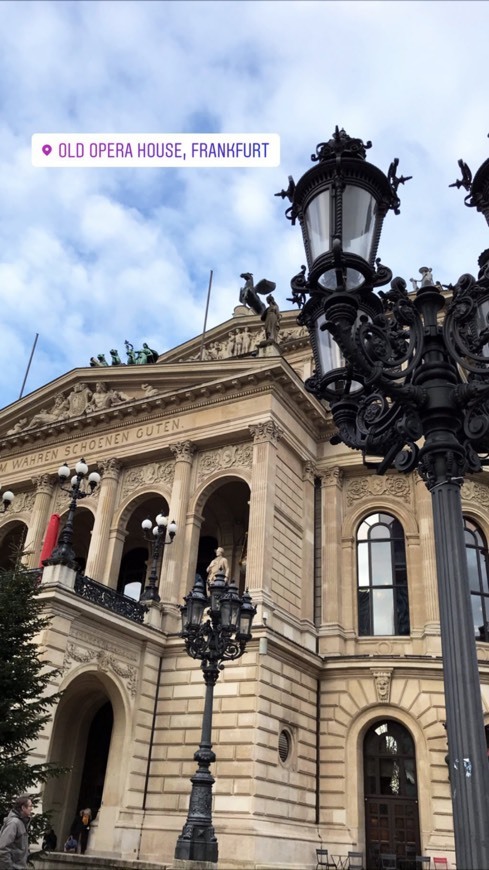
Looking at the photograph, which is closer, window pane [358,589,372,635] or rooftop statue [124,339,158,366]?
window pane [358,589,372,635]

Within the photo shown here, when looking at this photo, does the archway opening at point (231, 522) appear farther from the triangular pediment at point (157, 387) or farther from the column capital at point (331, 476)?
the triangular pediment at point (157, 387)

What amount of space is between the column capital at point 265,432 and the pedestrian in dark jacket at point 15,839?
55.3ft

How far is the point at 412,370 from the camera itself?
6508 mm

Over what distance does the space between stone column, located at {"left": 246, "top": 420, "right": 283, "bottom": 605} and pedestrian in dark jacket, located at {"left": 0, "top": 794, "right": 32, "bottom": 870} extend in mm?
13295

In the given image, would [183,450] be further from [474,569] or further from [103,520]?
[474,569]

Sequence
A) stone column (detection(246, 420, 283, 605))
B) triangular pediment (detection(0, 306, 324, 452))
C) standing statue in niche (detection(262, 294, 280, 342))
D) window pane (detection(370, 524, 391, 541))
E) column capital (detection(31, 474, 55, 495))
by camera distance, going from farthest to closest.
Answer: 1. column capital (detection(31, 474, 55, 495))
2. standing statue in niche (detection(262, 294, 280, 342))
3. window pane (detection(370, 524, 391, 541))
4. triangular pediment (detection(0, 306, 324, 452))
5. stone column (detection(246, 420, 283, 605))

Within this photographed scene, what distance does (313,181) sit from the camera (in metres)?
7.59

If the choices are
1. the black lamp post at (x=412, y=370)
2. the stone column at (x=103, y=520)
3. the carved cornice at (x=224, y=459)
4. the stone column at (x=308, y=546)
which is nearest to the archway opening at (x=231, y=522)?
the carved cornice at (x=224, y=459)

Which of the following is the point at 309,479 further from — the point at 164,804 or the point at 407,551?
the point at 164,804

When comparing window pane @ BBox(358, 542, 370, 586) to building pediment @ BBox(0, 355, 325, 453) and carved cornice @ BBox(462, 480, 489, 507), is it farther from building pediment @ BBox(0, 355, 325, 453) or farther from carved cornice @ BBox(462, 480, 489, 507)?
building pediment @ BBox(0, 355, 325, 453)

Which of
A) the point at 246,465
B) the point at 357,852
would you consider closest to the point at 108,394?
the point at 246,465

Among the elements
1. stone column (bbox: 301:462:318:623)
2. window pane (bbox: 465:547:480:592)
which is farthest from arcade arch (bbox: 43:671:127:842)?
window pane (bbox: 465:547:480:592)

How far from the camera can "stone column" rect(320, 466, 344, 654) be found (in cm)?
2573

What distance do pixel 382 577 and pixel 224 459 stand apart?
6.95 meters
